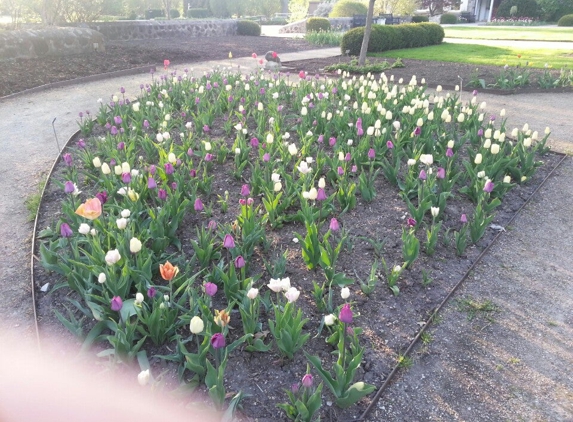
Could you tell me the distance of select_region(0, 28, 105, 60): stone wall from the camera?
1116 centimetres

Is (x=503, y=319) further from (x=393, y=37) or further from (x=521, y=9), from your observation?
(x=521, y=9)

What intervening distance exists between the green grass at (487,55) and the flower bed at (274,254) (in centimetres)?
833

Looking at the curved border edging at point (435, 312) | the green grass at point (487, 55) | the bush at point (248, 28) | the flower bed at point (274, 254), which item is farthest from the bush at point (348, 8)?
the curved border edging at point (435, 312)

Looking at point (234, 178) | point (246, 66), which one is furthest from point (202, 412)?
point (246, 66)

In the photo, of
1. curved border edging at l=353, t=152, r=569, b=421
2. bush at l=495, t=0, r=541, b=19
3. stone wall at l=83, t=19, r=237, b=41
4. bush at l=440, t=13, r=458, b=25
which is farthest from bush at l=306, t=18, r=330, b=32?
bush at l=495, t=0, r=541, b=19

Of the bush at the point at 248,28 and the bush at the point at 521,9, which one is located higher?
the bush at the point at 521,9

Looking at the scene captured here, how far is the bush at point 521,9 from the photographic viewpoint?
40.4m

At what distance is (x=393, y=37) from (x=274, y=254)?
47.0 ft

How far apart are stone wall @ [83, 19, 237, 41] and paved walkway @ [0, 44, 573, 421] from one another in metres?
13.7

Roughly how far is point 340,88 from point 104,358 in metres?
5.43

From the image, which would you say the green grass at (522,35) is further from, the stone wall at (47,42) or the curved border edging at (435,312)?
the curved border edging at (435,312)

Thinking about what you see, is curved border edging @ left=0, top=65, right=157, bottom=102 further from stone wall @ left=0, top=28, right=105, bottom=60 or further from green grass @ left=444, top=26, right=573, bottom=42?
green grass @ left=444, top=26, right=573, bottom=42

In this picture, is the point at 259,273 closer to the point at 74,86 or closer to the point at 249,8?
the point at 74,86

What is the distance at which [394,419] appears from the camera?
85.5 inches
